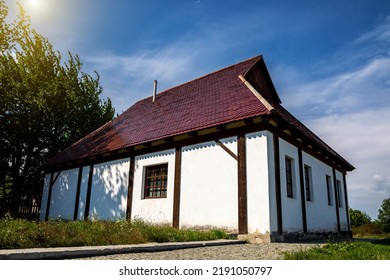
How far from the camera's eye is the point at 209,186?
373 inches

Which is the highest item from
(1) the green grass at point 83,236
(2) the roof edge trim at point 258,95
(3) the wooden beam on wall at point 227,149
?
(2) the roof edge trim at point 258,95

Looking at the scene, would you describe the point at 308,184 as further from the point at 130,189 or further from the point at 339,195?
the point at 130,189

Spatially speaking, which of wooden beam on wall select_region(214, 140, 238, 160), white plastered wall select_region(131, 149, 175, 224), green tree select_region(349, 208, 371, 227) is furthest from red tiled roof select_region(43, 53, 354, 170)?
green tree select_region(349, 208, 371, 227)

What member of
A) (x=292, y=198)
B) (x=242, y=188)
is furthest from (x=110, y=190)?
(x=292, y=198)

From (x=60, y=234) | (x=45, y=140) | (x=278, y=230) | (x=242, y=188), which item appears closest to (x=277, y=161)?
(x=242, y=188)

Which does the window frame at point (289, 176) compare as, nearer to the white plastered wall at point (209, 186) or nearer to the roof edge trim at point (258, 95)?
the white plastered wall at point (209, 186)

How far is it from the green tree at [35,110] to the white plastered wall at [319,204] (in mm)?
15477

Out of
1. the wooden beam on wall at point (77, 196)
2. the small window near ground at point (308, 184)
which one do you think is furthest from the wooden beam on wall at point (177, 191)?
the wooden beam on wall at point (77, 196)

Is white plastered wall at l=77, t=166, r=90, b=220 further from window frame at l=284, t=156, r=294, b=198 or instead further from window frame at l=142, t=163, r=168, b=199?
window frame at l=284, t=156, r=294, b=198

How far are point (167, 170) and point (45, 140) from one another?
12849 millimetres

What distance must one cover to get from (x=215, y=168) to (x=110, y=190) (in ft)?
17.9

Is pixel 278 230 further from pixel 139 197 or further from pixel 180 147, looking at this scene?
pixel 139 197

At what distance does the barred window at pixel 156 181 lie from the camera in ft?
36.5

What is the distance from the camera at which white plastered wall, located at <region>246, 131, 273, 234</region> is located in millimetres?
8219
